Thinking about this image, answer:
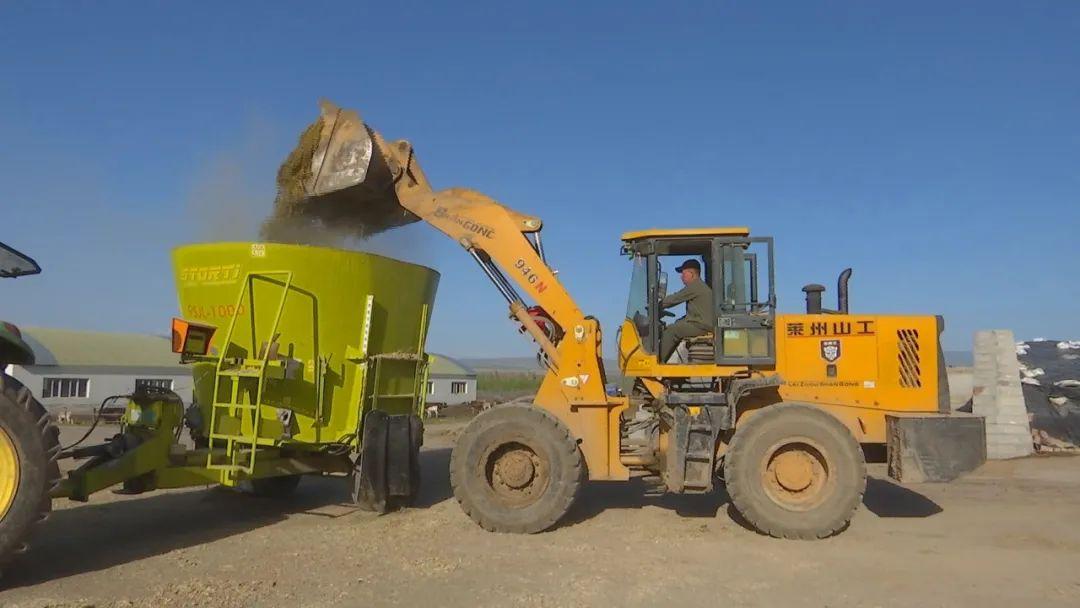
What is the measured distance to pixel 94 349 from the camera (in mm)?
36312

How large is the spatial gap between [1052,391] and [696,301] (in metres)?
11.2

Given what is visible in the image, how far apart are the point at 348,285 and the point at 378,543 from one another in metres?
2.75

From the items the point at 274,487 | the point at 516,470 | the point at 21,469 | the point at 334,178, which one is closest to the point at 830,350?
the point at 516,470

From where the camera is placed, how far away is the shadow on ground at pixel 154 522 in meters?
6.40

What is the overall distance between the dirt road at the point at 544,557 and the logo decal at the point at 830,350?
1748 mm

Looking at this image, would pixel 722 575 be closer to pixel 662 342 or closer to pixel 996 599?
pixel 996 599

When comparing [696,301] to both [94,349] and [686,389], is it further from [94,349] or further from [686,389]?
[94,349]

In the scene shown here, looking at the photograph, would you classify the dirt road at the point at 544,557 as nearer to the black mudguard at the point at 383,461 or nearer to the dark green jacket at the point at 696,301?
the black mudguard at the point at 383,461

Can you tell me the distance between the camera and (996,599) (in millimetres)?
A: 5633

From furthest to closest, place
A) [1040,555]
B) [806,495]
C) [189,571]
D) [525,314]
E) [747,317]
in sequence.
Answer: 1. [525,314]
2. [747,317]
3. [806,495]
4. [1040,555]
5. [189,571]

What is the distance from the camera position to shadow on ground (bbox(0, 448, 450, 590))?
6404 mm

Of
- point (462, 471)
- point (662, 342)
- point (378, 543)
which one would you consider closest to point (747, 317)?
point (662, 342)

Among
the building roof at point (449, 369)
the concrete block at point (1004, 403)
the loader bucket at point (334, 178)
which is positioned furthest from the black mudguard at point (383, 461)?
the building roof at point (449, 369)

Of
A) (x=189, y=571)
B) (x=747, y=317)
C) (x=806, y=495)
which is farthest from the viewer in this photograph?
(x=747, y=317)
